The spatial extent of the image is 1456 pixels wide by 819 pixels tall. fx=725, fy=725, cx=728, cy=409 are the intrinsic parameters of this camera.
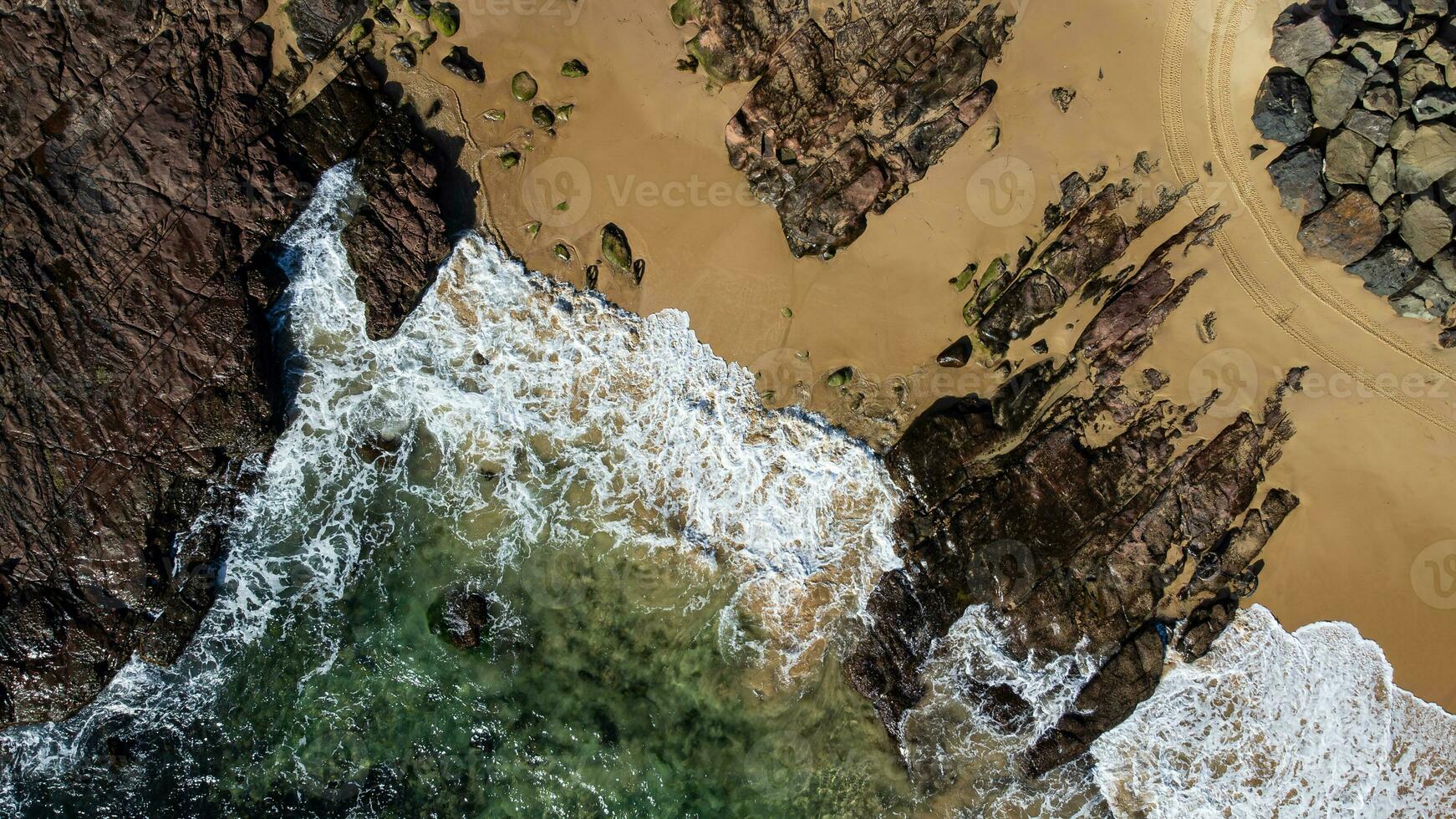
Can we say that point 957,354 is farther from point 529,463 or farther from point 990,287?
point 529,463

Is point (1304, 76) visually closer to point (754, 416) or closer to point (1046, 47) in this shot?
point (1046, 47)

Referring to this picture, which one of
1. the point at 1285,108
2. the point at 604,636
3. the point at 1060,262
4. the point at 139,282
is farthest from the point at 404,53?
the point at 1285,108

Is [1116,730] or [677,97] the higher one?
[677,97]

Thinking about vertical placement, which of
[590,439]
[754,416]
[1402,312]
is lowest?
[590,439]

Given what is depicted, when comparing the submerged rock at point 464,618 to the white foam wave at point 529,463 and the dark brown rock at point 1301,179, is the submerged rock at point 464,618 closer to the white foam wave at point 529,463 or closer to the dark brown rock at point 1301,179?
the white foam wave at point 529,463

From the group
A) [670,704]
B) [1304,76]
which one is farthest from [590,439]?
[1304,76]

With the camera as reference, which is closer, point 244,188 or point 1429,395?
point 244,188
